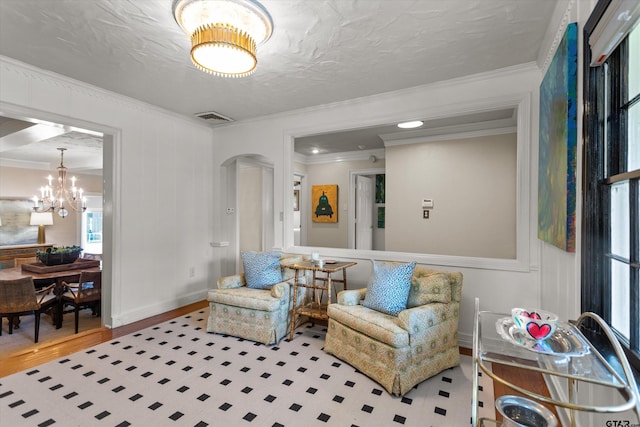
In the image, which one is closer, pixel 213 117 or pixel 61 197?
pixel 213 117

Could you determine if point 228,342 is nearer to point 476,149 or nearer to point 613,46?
point 613,46

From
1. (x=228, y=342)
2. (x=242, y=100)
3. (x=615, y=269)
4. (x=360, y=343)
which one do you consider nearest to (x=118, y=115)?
(x=242, y=100)

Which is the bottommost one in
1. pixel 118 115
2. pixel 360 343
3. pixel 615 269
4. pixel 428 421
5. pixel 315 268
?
pixel 428 421

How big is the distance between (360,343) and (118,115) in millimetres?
3433

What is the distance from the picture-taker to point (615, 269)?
1362 mm

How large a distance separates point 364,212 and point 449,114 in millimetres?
3198

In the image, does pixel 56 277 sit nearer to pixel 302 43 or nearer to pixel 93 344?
pixel 93 344

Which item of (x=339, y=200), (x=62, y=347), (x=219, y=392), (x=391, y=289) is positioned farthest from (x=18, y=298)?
(x=339, y=200)

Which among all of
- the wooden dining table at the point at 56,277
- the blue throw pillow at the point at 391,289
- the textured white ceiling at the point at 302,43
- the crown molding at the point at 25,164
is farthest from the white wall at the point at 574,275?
the crown molding at the point at 25,164

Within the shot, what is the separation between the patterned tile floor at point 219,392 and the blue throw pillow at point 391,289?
1.81 feet

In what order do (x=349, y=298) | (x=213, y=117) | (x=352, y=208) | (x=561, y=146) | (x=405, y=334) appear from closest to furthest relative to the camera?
(x=561, y=146) < (x=405, y=334) < (x=349, y=298) < (x=213, y=117) < (x=352, y=208)

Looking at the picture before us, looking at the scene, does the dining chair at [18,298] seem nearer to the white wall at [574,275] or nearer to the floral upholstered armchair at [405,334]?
the floral upholstered armchair at [405,334]

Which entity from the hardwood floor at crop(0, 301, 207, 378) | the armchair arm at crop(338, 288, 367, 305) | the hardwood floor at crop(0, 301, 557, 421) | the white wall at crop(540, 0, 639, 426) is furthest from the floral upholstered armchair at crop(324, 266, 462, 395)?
the hardwood floor at crop(0, 301, 207, 378)

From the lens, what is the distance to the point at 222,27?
1.88 metres
